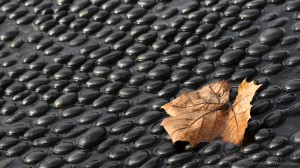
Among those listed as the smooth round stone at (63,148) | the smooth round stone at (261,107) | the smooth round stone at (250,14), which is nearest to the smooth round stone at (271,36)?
the smooth round stone at (250,14)

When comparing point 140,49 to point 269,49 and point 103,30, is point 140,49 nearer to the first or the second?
point 103,30

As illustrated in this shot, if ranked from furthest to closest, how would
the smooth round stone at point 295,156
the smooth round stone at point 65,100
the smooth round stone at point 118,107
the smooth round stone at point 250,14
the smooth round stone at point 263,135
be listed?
the smooth round stone at point 250,14
the smooth round stone at point 65,100
the smooth round stone at point 118,107
the smooth round stone at point 263,135
the smooth round stone at point 295,156

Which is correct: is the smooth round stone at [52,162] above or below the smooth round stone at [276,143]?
above

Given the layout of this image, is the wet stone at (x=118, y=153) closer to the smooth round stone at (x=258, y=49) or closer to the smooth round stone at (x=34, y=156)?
the smooth round stone at (x=34, y=156)

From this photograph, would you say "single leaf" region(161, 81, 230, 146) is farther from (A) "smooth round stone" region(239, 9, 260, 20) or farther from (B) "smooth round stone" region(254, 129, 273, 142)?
(A) "smooth round stone" region(239, 9, 260, 20)

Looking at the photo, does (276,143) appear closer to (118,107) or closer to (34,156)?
(118,107)

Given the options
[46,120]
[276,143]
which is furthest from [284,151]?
[46,120]

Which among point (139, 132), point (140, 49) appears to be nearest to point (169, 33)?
point (140, 49)
